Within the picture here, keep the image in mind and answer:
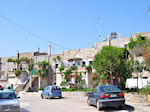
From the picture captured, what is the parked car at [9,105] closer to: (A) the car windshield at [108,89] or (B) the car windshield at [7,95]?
(B) the car windshield at [7,95]

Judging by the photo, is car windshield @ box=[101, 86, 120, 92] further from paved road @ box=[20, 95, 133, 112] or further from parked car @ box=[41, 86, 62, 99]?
parked car @ box=[41, 86, 62, 99]

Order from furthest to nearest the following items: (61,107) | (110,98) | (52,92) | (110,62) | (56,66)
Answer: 1. (56,66)
2. (110,62)
3. (52,92)
4. (61,107)
5. (110,98)

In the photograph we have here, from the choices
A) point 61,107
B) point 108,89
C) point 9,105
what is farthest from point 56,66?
point 9,105

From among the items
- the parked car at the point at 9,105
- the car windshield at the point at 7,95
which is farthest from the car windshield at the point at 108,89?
the car windshield at the point at 7,95

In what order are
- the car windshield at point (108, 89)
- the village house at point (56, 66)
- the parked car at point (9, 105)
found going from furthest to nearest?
the village house at point (56, 66)
the car windshield at point (108, 89)
the parked car at point (9, 105)

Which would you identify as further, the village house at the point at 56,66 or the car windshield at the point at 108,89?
the village house at the point at 56,66

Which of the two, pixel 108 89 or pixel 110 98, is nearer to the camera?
pixel 110 98

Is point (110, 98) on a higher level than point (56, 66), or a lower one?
lower

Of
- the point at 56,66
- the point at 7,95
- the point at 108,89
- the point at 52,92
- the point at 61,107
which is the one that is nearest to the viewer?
the point at 108,89

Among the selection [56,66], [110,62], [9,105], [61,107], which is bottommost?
[61,107]

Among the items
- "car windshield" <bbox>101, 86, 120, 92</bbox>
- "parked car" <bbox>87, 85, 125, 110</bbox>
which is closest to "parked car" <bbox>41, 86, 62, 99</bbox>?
"car windshield" <bbox>101, 86, 120, 92</bbox>

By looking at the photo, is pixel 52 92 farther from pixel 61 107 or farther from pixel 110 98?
pixel 110 98

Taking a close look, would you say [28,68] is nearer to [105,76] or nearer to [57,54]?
[57,54]

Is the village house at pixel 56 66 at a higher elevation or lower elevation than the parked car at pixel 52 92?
higher
